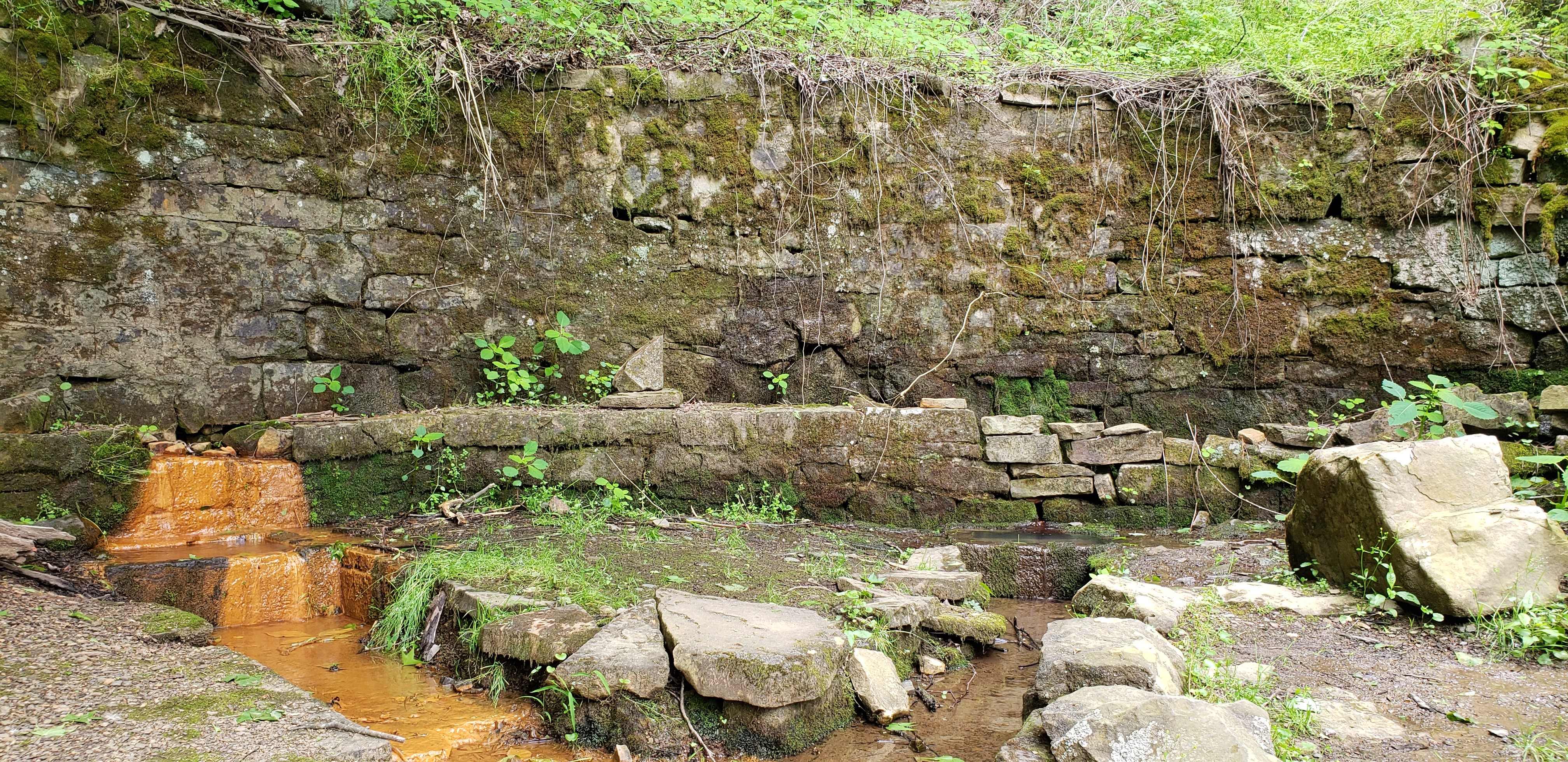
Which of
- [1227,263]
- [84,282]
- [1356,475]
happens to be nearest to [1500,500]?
[1356,475]

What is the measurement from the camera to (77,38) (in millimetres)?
4230

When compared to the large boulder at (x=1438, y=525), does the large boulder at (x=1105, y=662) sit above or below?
below

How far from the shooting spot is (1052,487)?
191 inches

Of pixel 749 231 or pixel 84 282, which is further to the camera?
pixel 749 231

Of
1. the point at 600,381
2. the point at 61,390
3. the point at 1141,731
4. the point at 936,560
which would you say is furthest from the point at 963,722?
the point at 61,390

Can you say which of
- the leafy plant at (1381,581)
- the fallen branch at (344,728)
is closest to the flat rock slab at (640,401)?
the fallen branch at (344,728)

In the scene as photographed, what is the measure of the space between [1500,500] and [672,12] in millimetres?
4761

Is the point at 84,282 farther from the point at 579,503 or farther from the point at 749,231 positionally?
the point at 749,231

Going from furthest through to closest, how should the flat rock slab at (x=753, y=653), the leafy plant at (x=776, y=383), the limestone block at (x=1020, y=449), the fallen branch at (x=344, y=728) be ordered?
the leafy plant at (x=776, y=383)
the limestone block at (x=1020, y=449)
the flat rock slab at (x=753, y=653)
the fallen branch at (x=344, y=728)

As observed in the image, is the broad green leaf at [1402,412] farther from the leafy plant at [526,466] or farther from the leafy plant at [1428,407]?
the leafy plant at [526,466]

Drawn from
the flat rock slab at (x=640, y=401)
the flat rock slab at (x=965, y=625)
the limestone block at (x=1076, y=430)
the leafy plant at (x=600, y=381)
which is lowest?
the flat rock slab at (x=965, y=625)

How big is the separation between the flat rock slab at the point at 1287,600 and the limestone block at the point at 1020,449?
5.13 feet

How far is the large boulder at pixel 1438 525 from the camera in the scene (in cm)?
276

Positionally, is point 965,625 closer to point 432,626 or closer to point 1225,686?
point 1225,686
